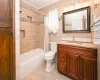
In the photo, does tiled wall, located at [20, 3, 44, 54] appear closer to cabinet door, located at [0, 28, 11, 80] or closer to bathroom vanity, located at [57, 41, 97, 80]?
bathroom vanity, located at [57, 41, 97, 80]

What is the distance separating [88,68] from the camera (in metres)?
2.06

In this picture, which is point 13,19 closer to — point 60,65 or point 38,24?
point 60,65

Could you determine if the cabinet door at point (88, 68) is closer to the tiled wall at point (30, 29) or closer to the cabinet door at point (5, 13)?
the cabinet door at point (5, 13)

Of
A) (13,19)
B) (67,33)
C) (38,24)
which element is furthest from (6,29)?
(38,24)

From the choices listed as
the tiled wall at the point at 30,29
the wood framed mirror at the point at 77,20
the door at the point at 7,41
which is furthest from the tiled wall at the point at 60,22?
the door at the point at 7,41

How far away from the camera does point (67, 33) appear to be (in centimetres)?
323

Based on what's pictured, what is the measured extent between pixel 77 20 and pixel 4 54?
7.42 feet

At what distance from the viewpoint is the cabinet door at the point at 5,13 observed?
1297 mm

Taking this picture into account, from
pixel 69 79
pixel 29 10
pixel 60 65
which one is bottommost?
pixel 69 79

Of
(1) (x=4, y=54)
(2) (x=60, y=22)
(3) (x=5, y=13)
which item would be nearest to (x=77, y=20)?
(2) (x=60, y=22)

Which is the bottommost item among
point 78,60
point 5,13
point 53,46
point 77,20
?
point 78,60

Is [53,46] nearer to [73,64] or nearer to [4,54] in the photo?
[73,64]

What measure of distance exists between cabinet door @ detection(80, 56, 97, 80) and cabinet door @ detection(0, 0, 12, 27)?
5.51 feet

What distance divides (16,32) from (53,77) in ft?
5.55
